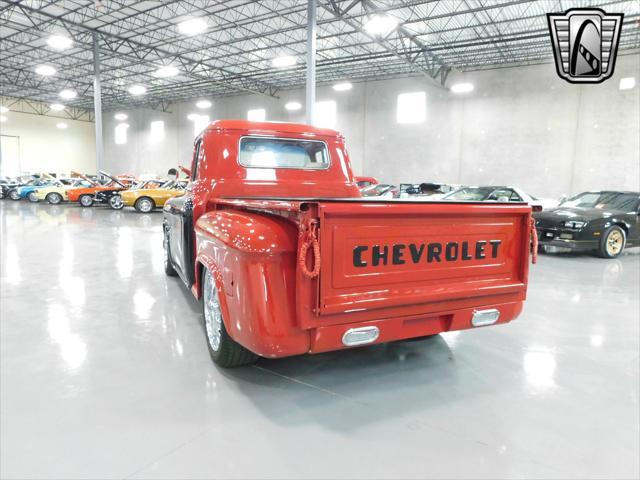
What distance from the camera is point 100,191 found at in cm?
1908

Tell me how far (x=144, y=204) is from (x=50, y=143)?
25926 millimetres

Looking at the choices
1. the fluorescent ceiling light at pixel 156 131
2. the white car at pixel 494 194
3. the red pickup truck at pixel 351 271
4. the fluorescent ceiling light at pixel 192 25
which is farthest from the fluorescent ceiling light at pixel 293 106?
the red pickup truck at pixel 351 271

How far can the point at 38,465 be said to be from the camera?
6.74 feet

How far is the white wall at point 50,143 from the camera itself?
114 ft

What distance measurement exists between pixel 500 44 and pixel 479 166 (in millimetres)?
5381

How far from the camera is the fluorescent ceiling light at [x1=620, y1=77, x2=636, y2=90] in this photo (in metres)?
17.2

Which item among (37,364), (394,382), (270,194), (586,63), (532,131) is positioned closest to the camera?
(394,382)

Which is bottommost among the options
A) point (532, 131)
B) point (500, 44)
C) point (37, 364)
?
point (37, 364)

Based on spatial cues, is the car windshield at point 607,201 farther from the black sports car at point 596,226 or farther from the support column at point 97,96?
the support column at point 97,96

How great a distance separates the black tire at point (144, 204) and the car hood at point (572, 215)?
14535 mm

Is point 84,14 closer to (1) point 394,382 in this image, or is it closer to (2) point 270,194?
(2) point 270,194

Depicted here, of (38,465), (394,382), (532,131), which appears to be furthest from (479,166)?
(38,465)

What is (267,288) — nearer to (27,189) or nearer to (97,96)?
(97,96)

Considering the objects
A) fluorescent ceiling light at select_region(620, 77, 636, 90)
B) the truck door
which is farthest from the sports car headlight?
fluorescent ceiling light at select_region(620, 77, 636, 90)
